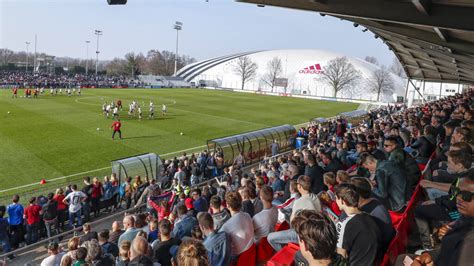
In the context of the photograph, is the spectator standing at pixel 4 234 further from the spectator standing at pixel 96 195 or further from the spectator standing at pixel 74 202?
the spectator standing at pixel 96 195

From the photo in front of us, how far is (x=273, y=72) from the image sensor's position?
10731 cm

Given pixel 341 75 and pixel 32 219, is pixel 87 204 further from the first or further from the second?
pixel 341 75

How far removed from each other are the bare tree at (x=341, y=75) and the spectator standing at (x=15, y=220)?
91312 millimetres

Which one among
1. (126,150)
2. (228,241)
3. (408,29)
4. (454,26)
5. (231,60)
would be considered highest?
(231,60)

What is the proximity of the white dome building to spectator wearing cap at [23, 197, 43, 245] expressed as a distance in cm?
8981

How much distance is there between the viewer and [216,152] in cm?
1794

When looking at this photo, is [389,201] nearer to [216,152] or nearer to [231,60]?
[216,152]

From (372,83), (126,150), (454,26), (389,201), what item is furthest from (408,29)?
(372,83)

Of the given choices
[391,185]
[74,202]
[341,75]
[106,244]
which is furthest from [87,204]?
[341,75]

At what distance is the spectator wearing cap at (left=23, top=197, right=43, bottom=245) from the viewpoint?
33.1 feet

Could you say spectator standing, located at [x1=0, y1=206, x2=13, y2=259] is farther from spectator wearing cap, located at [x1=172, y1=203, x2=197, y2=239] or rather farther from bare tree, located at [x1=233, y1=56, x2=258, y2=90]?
bare tree, located at [x1=233, y1=56, x2=258, y2=90]

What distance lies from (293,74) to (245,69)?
15017 millimetres

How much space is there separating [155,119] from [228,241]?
3133 centimetres

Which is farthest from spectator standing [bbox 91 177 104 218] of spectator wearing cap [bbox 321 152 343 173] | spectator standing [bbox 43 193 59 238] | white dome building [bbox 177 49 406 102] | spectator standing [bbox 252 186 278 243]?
white dome building [bbox 177 49 406 102]
